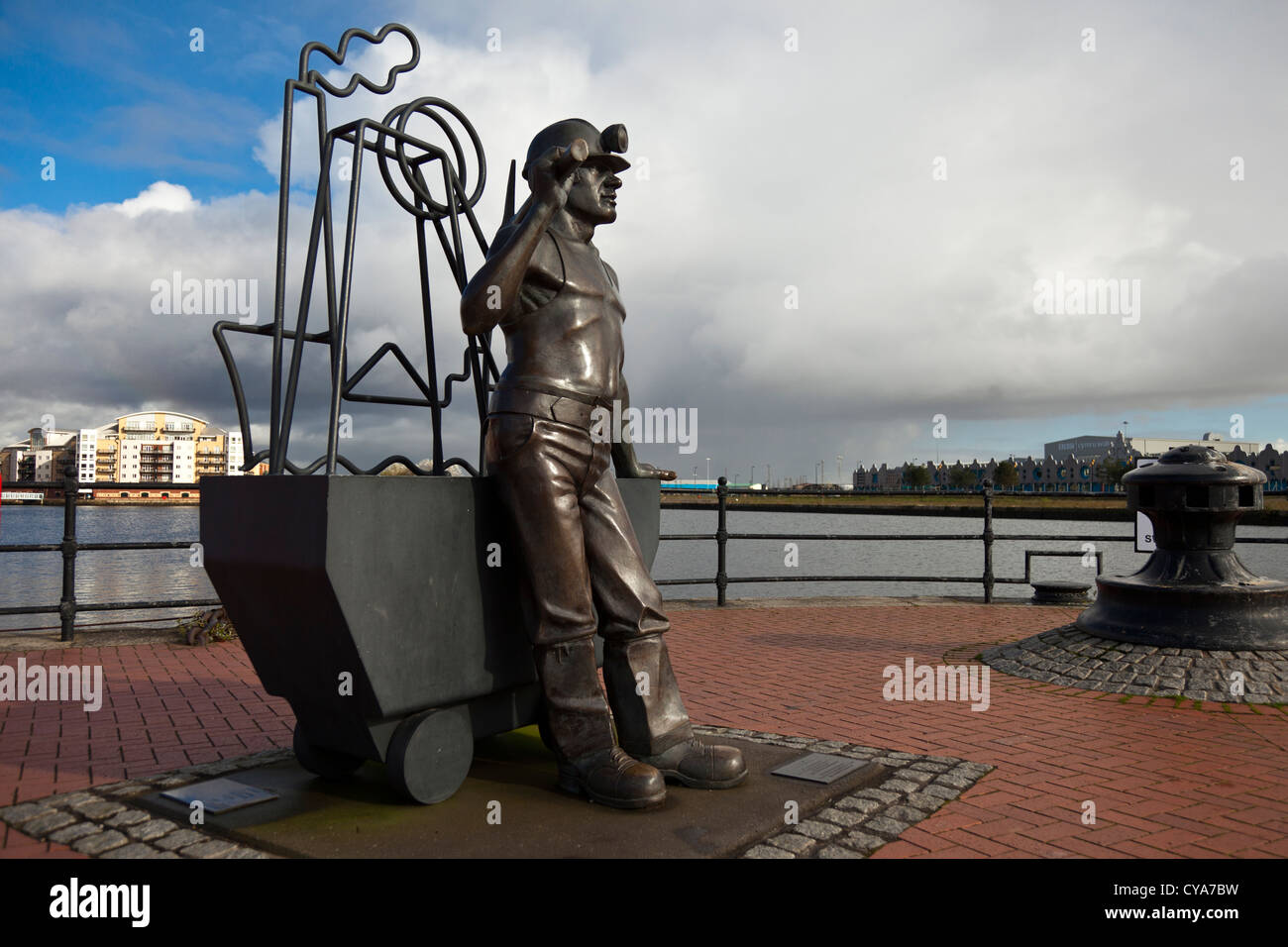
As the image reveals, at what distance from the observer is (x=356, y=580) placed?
2.50 metres

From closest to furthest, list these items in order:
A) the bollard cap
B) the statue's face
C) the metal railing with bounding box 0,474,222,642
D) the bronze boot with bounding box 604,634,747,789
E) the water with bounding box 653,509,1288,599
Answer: the bronze boot with bounding box 604,634,747,789, the statue's face, the bollard cap, the metal railing with bounding box 0,474,222,642, the water with bounding box 653,509,1288,599

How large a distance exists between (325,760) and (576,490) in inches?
49.6

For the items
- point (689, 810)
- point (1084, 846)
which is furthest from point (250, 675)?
point (1084, 846)

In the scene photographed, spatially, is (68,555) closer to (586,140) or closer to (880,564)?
(586,140)

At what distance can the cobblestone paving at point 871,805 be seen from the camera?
8.12 ft

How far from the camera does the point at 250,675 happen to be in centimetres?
529

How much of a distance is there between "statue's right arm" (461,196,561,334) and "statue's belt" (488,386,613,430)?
0.24 meters

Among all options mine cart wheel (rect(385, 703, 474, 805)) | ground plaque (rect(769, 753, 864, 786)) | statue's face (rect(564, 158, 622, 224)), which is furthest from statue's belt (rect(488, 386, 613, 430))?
ground plaque (rect(769, 753, 864, 786))

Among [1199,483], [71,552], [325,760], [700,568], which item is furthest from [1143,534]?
[700,568]

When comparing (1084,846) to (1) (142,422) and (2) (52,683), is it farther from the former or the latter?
(1) (142,422)

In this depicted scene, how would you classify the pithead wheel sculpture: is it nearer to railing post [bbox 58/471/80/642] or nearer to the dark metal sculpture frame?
the dark metal sculpture frame

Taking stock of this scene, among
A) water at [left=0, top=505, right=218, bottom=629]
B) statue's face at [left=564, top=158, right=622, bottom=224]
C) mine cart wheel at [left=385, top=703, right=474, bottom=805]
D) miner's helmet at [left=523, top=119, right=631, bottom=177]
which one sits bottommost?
water at [left=0, top=505, right=218, bottom=629]

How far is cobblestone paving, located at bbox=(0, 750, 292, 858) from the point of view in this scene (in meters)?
2.46
